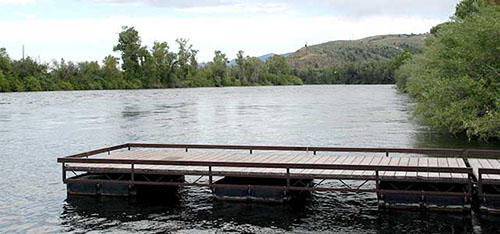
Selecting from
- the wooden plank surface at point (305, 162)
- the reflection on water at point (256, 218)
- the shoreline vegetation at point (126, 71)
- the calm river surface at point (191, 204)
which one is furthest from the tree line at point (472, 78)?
the shoreline vegetation at point (126, 71)

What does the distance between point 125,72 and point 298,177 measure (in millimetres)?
154347

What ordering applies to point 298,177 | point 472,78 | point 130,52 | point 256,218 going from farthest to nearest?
point 130,52, point 472,78, point 298,177, point 256,218

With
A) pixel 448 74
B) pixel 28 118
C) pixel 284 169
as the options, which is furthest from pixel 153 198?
pixel 28 118

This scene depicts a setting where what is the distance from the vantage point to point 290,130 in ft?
148

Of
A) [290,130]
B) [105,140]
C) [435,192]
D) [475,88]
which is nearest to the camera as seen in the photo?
[435,192]

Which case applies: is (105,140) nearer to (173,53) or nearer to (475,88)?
(475,88)

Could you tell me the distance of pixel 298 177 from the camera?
56.6ft

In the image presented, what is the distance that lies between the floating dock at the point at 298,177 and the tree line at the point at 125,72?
12025cm

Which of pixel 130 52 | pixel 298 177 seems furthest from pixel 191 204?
pixel 130 52

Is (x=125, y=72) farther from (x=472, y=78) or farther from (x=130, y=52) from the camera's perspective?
(x=472, y=78)

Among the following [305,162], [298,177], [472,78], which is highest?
[472,78]

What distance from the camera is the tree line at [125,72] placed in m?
139

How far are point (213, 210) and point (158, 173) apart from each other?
2.03m

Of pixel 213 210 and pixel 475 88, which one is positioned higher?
pixel 475 88
